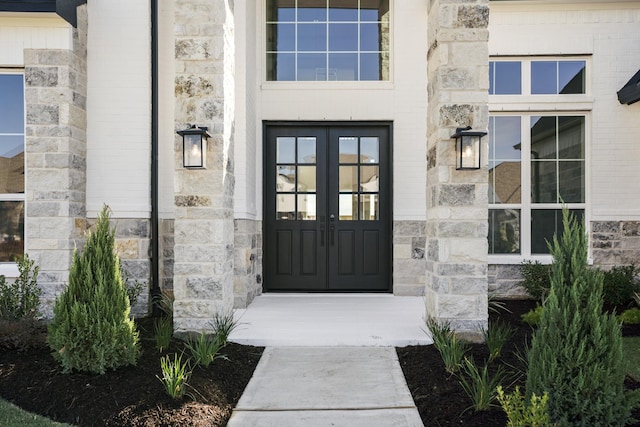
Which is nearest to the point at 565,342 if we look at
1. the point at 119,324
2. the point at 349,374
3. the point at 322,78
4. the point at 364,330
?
the point at 349,374

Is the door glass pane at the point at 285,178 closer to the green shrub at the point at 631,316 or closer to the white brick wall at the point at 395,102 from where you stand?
the white brick wall at the point at 395,102

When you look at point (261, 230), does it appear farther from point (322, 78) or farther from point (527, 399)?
point (527, 399)

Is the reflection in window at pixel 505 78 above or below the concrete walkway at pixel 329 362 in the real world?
above

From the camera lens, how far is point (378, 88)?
6211 millimetres

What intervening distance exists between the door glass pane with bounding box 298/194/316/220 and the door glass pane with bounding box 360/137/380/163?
0.90 m

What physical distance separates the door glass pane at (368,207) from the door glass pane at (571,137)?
8.53 feet

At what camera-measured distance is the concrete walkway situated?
9.60 ft

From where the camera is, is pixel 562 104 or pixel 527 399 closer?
pixel 527 399

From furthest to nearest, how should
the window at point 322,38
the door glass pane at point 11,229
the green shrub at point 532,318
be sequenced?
the window at point 322,38
the door glass pane at point 11,229
the green shrub at point 532,318

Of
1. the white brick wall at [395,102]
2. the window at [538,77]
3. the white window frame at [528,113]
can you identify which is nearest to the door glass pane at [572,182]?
the white window frame at [528,113]

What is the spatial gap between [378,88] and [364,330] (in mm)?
3380

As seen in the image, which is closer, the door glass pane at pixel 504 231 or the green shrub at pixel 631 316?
the green shrub at pixel 631 316

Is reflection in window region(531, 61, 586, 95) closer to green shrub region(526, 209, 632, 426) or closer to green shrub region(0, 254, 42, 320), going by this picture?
green shrub region(526, 209, 632, 426)

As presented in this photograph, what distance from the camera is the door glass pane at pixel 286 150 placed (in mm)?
6406
